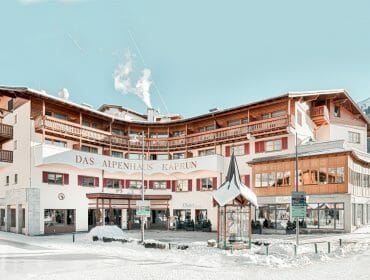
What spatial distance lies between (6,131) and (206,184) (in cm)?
2041

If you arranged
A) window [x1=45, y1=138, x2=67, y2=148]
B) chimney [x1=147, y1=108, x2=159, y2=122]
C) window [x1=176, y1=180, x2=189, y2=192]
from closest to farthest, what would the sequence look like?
window [x1=45, y1=138, x2=67, y2=148] < window [x1=176, y1=180, x2=189, y2=192] < chimney [x1=147, y1=108, x2=159, y2=122]

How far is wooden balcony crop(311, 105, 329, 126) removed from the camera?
3978 cm

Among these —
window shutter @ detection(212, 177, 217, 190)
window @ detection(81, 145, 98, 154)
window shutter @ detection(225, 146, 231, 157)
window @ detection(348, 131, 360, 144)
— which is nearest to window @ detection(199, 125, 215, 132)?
window shutter @ detection(225, 146, 231, 157)

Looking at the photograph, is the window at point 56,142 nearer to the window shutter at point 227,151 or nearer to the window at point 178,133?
the window at point 178,133

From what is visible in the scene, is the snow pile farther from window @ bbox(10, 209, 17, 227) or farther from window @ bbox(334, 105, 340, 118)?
window @ bbox(334, 105, 340, 118)

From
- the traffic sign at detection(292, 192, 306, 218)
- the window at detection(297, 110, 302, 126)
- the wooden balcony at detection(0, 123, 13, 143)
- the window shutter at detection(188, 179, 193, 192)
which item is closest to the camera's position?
the traffic sign at detection(292, 192, 306, 218)

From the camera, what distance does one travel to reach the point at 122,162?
4234cm

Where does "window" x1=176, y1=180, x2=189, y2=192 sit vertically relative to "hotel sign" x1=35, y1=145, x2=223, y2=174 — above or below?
below

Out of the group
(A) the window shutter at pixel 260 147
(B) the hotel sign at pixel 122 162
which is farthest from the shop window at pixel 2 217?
(A) the window shutter at pixel 260 147

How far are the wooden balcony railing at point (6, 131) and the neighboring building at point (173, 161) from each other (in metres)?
0.08

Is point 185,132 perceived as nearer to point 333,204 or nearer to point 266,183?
point 266,183

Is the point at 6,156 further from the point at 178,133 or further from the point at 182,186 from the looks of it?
the point at 178,133

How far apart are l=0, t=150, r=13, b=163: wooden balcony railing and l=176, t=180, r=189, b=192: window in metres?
17.6

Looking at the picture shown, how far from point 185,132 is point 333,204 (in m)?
19.4
